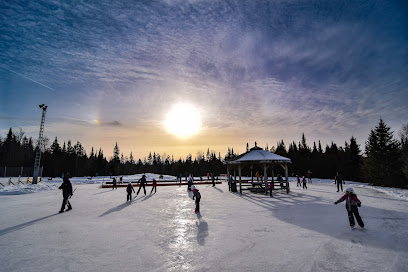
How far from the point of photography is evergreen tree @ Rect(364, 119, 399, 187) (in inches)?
1229

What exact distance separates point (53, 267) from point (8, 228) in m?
5.23

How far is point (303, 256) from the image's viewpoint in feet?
16.7

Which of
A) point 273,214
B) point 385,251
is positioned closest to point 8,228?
point 273,214

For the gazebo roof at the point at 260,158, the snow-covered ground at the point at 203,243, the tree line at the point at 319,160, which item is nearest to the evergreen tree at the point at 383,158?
the tree line at the point at 319,160

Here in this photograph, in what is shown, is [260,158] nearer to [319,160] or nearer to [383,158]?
[383,158]

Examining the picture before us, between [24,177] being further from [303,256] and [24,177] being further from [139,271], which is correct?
[303,256]

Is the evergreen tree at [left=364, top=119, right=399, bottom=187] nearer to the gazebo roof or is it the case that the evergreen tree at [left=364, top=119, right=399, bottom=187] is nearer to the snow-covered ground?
the gazebo roof

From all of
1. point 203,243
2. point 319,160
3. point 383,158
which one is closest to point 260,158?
point 203,243

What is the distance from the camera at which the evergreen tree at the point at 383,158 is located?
31223 mm

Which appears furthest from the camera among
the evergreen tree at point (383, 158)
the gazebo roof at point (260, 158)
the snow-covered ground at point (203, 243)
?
the evergreen tree at point (383, 158)

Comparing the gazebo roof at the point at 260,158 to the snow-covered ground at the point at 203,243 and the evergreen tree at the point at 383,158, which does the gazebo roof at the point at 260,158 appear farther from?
the evergreen tree at the point at 383,158

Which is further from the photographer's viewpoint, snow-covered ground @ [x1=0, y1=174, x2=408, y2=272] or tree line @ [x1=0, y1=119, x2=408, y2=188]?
tree line @ [x1=0, y1=119, x2=408, y2=188]

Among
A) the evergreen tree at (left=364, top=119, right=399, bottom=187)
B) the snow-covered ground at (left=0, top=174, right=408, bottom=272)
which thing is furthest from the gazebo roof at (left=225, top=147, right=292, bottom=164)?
the evergreen tree at (left=364, top=119, right=399, bottom=187)

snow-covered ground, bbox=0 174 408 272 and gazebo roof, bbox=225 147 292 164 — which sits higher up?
gazebo roof, bbox=225 147 292 164
